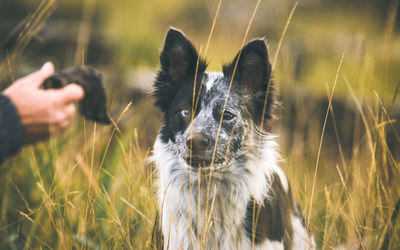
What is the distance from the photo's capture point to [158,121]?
14.9 feet

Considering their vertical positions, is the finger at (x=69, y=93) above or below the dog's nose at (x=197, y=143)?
above

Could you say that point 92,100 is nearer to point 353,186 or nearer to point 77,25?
point 353,186

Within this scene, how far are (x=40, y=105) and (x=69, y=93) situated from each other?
0.13 m

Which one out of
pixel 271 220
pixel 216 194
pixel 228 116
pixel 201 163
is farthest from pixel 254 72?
pixel 271 220

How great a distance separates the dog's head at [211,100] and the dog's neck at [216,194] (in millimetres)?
113

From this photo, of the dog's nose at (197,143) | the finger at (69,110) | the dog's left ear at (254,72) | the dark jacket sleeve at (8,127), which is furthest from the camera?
the dog's left ear at (254,72)

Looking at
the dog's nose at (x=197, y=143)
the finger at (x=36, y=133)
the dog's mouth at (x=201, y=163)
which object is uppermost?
the finger at (x=36, y=133)

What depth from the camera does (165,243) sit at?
246 cm

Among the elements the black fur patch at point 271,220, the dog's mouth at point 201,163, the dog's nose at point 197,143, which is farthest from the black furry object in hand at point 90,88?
the black fur patch at point 271,220

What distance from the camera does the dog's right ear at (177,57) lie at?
2659mm

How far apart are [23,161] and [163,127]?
1.54 metres

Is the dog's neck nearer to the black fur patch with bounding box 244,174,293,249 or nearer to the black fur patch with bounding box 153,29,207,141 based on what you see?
the black fur patch with bounding box 244,174,293,249

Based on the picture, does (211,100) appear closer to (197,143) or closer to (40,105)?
(197,143)

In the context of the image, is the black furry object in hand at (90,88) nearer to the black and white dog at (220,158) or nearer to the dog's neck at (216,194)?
the black and white dog at (220,158)
